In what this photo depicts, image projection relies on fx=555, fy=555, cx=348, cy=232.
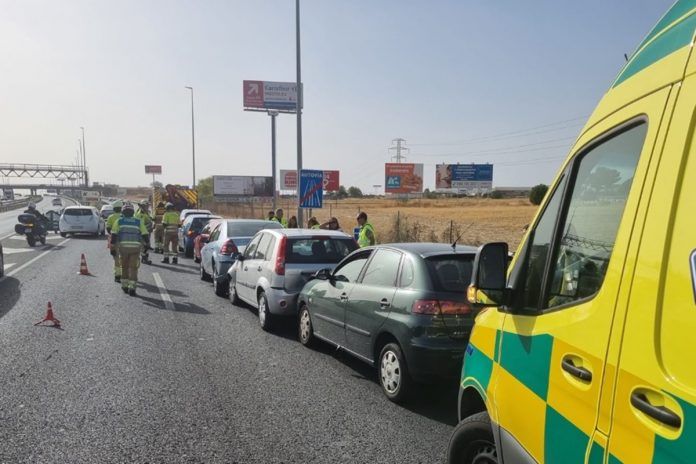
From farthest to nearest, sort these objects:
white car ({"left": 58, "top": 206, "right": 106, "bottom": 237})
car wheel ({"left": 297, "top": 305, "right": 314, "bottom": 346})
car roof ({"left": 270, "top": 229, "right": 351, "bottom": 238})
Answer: white car ({"left": 58, "top": 206, "right": 106, "bottom": 237}) < car roof ({"left": 270, "top": 229, "right": 351, "bottom": 238}) < car wheel ({"left": 297, "top": 305, "right": 314, "bottom": 346})

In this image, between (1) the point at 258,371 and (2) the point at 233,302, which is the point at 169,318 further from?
(1) the point at 258,371

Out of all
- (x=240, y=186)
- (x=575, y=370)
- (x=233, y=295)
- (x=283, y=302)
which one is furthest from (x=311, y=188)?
(x=240, y=186)

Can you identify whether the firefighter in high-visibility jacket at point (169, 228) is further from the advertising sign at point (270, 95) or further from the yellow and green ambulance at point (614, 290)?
the advertising sign at point (270, 95)

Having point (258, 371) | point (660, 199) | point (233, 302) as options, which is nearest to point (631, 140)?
point (660, 199)

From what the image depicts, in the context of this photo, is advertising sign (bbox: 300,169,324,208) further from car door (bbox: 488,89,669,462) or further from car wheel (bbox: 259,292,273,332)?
car door (bbox: 488,89,669,462)

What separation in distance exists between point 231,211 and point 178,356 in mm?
47754

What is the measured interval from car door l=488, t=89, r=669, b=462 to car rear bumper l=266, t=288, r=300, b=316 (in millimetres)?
5564

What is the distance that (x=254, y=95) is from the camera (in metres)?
47.1

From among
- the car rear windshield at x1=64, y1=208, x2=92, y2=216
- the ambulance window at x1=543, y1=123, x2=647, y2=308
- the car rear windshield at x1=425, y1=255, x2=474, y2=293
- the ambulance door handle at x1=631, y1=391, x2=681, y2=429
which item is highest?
the ambulance window at x1=543, y1=123, x2=647, y2=308

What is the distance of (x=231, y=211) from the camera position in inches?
2108

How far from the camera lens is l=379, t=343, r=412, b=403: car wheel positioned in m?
5.18

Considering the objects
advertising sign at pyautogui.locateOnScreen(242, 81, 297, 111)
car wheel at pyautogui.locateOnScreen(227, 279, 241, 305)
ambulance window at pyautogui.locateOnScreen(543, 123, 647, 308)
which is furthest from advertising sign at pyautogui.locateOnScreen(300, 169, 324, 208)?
advertising sign at pyautogui.locateOnScreen(242, 81, 297, 111)

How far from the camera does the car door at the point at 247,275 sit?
9367mm

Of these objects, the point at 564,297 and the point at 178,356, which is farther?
the point at 178,356
